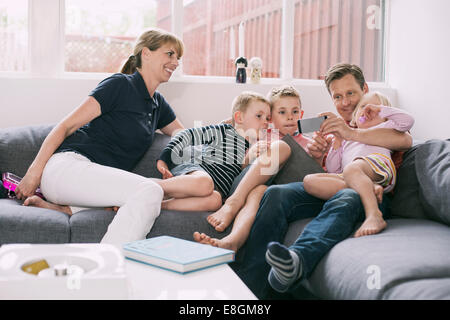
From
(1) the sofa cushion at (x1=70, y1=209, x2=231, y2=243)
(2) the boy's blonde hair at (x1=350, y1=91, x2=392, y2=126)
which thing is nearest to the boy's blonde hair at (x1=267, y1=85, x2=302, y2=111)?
(2) the boy's blonde hair at (x1=350, y1=91, x2=392, y2=126)

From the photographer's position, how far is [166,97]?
2.91 meters

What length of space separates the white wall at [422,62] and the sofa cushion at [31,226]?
2350 millimetres

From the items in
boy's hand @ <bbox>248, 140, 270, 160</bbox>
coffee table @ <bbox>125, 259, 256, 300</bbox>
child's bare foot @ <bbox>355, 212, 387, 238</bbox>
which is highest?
boy's hand @ <bbox>248, 140, 270, 160</bbox>

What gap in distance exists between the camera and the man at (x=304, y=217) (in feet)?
4.37

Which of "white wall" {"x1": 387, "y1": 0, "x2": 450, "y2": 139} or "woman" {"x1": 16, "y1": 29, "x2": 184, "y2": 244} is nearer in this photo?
"woman" {"x1": 16, "y1": 29, "x2": 184, "y2": 244}

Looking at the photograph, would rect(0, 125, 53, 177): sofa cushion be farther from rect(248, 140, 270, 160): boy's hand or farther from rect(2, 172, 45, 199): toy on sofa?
rect(248, 140, 270, 160): boy's hand

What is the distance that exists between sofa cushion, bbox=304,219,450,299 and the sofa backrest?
119 centimetres

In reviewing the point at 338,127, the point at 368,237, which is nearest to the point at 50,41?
the point at 338,127

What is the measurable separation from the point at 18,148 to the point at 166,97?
96cm

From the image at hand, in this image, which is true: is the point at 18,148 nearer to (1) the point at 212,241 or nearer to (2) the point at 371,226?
(1) the point at 212,241

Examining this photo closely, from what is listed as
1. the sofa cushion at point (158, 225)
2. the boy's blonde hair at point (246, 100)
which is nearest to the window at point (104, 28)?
the boy's blonde hair at point (246, 100)

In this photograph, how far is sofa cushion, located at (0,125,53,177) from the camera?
2.25 m

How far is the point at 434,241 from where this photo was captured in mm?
1341
